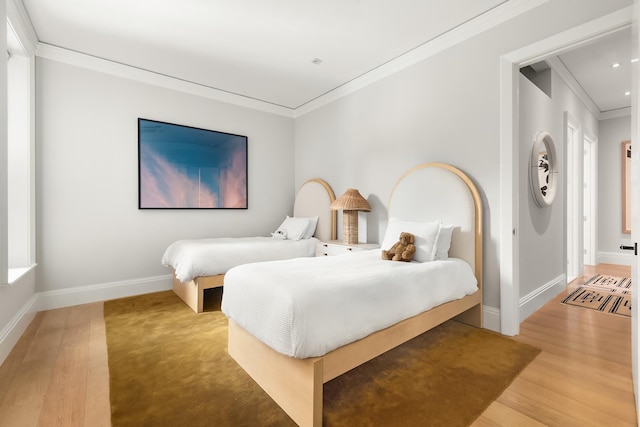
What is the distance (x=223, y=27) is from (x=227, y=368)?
2.78 meters

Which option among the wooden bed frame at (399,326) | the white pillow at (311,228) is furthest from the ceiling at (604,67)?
the white pillow at (311,228)

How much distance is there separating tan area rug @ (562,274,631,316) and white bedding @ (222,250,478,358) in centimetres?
194

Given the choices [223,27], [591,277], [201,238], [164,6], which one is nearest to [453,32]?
[223,27]

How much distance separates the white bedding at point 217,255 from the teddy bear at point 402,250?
1.44m

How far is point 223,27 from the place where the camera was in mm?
2709

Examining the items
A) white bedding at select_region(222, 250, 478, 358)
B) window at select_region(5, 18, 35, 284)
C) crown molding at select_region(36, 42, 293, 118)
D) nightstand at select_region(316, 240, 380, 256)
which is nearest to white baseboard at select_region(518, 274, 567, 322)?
white bedding at select_region(222, 250, 478, 358)

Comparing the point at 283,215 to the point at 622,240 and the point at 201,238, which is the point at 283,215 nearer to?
the point at 201,238

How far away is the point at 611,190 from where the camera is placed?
5.33m

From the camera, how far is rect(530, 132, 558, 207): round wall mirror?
2.97 m

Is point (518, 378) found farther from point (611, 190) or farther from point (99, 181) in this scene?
point (611, 190)

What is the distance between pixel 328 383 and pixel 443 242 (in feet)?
4.92

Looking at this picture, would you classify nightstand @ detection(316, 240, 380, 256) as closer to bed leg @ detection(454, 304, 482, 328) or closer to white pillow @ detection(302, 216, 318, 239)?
white pillow @ detection(302, 216, 318, 239)

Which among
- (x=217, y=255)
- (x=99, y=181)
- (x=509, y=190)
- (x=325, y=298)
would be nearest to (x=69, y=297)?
(x=99, y=181)

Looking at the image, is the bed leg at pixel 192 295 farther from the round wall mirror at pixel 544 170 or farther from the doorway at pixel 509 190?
the round wall mirror at pixel 544 170
